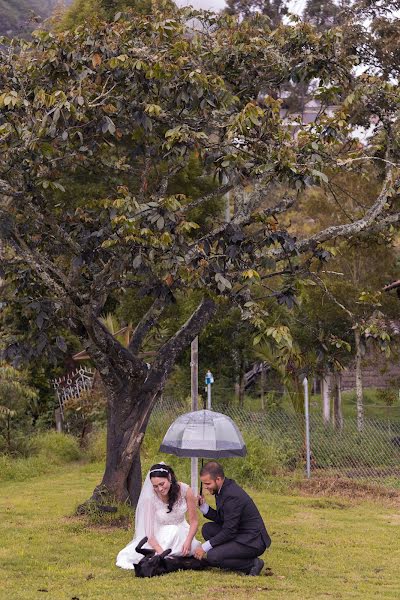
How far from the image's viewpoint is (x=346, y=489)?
1381cm

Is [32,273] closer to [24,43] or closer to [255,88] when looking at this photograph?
[24,43]

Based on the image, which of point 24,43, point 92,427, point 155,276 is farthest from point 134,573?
point 92,427

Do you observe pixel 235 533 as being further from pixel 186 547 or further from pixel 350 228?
pixel 350 228

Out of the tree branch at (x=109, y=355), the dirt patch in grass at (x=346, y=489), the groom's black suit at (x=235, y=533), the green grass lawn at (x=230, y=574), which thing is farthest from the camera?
the dirt patch in grass at (x=346, y=489)

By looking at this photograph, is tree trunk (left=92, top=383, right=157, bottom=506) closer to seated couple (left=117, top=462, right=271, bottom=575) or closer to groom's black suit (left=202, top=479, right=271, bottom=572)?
seated couple (left=117, top=462, right=271, bottom=575)

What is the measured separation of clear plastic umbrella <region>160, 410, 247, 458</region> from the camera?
8.95m

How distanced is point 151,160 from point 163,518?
4500mm

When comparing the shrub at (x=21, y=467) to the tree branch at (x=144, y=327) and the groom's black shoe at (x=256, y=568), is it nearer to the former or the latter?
the tree branch at (x=144, y=327)

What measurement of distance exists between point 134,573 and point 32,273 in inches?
170

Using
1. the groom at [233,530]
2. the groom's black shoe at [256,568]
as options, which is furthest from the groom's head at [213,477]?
the groom's black shoe at [256,568]

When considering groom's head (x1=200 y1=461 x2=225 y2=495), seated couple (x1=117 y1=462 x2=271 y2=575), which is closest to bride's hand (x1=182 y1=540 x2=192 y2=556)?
seated couple (x1=117 y1=462 x2=271 y2=575)

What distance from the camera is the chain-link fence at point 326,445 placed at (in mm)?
14641

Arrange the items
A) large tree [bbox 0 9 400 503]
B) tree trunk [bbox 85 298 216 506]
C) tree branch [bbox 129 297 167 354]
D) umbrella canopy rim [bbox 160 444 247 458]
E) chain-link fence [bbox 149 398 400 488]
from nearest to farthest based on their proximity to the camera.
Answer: umbrella canopy rim [bbox 160 444 247 458] < large tree [bbox 0 9 400 503] < tree trunk [bbox 85 298 216 506] < tree branch [bbox 129 297 167 354] < chain-link fence [bbox 149 398 400 488]

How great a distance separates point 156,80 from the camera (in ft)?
31.5
